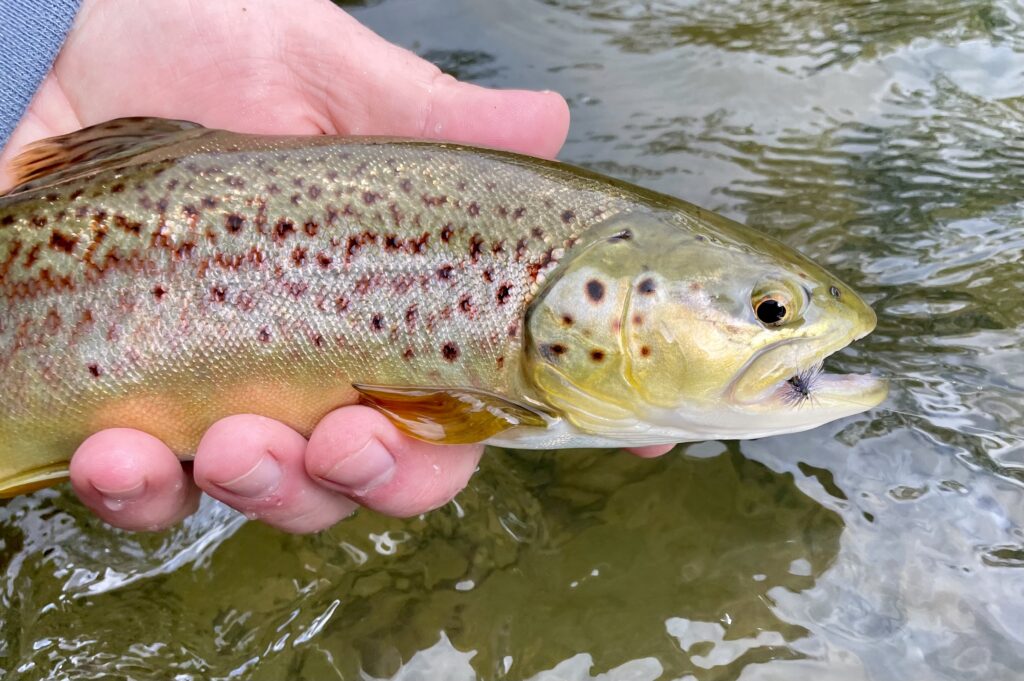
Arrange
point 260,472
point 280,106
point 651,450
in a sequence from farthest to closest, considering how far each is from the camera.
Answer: point 280,106 → point 651,450 → point 260,472

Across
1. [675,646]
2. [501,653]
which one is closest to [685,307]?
[675,646]

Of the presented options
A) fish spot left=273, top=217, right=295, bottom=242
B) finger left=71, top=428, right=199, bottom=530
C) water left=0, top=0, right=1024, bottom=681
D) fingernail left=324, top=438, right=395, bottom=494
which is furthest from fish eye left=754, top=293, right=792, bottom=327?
finger left=71, top=428, right=199, bottom=530

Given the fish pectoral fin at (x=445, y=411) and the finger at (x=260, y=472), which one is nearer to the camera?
the finger at (x=260, y=472)

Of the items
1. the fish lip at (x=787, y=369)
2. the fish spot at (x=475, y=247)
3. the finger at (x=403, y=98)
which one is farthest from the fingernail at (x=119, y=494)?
the fish lip at (x=787, y=369)

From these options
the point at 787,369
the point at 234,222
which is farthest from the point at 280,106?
the point at 787,369

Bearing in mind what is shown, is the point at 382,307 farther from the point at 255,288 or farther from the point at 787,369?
the point at 787,369

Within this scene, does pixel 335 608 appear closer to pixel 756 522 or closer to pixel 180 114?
pixel 756 522

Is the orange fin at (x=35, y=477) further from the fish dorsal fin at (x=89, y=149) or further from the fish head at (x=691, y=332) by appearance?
the fish head at (x=691, y=332)
